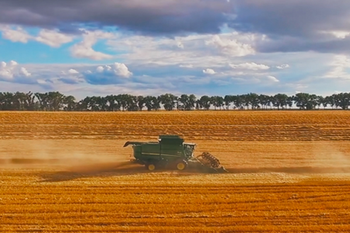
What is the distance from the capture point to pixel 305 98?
134375mm

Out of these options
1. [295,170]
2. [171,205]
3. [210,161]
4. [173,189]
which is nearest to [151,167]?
[210,161]

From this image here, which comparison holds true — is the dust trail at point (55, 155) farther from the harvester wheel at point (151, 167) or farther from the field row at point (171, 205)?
the field row at point (171, 205)

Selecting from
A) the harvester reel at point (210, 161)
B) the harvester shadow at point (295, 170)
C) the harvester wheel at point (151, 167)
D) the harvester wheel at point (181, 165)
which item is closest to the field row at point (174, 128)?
the harvester shadow at point (295, 170)

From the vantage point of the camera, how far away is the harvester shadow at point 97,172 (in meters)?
18.0

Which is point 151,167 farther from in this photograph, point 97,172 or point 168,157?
point 97,172

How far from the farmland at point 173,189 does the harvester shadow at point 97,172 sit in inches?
1.7

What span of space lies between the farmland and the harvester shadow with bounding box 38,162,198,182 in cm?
4

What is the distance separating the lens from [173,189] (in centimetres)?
1544

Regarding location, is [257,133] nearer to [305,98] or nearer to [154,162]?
[154,162]

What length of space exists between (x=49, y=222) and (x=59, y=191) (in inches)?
147

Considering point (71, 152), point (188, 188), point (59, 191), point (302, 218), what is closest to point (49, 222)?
point (59, 191)

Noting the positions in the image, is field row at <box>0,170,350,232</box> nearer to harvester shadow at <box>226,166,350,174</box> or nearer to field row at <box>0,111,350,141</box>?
harvester shadow at <box>226,166,350,174</box>

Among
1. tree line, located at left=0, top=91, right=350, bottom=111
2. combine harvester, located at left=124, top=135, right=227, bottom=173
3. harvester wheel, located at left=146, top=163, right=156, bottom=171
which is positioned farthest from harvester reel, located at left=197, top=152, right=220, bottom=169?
tree line, located at left=0, top=91, right=350, bottom=111

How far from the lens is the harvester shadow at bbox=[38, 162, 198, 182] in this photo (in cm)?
1798
